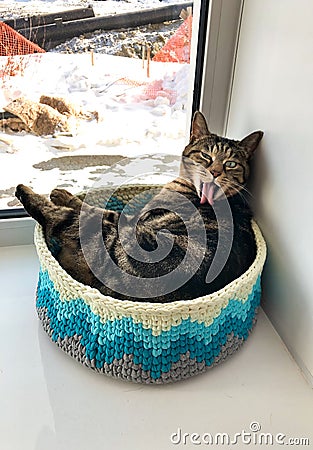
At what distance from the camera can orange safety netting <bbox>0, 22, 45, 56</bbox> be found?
3.14 feet

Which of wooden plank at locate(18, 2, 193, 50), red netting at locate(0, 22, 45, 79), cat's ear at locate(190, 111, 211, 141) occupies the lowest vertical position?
cat's ear at locate(190, 111, 211, 141)

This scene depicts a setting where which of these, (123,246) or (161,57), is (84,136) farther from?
(123,246)

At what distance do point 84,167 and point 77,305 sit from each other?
19.8 inches

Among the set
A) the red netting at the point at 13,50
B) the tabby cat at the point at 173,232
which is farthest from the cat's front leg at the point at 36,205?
the red netting at the point at 13,50

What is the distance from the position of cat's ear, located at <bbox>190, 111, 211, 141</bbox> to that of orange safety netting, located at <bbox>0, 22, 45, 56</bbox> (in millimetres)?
371

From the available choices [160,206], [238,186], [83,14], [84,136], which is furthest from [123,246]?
[83,14]

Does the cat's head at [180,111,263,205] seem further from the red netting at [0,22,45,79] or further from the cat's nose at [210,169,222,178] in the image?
the red netting at [0,22,45,79]

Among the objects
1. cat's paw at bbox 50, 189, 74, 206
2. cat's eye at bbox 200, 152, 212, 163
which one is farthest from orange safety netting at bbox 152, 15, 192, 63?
cat's paw at bbox 50, 189, 74, 206

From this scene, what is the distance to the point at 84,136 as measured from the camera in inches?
45.1

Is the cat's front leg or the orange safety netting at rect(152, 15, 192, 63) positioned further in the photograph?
the orange safety netting at rect(152, 15, 192, 63)

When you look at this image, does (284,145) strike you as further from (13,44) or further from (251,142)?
(13,44)

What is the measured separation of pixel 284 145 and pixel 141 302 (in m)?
0.40

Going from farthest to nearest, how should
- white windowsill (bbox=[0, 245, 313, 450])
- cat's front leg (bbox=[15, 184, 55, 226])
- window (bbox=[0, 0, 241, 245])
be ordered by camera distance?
window (bbox=[0, 0, 241, 245])
cat's front leg (bbox=[15, 184, 55, 226])
white windowsill (bbox=[0, 245, 313, 450])

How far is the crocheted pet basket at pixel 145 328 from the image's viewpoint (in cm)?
74
